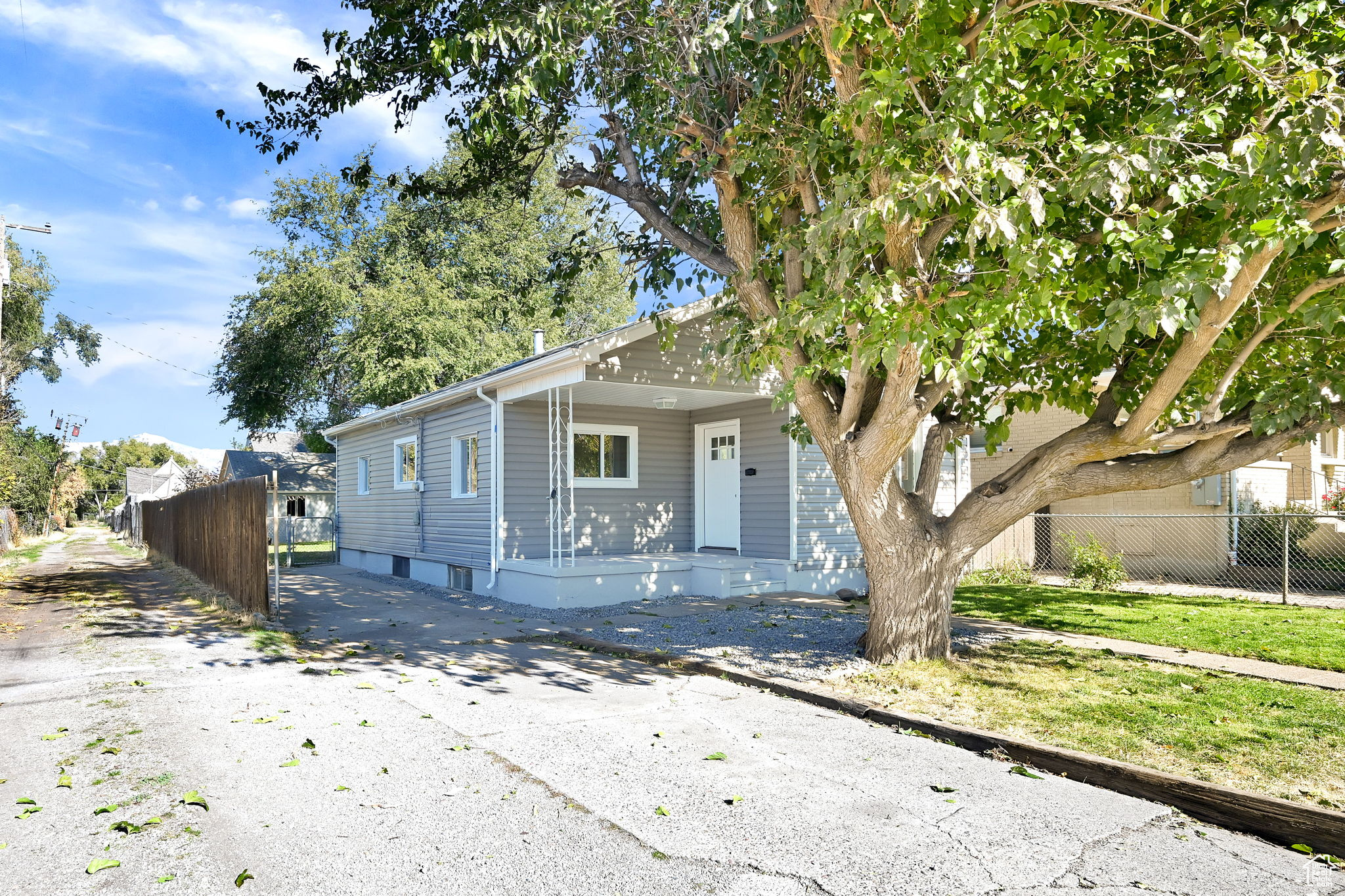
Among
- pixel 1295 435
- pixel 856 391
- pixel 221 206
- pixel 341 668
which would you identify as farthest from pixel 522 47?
pixel 221 206

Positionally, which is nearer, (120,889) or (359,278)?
(120,889)

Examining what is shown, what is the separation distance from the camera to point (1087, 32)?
20.1 feet

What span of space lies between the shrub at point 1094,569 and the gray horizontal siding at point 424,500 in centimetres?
971

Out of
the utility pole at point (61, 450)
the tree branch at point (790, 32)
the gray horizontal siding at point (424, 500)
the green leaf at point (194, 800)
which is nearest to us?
the green leaf at point (194, 800)

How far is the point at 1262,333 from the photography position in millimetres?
6105

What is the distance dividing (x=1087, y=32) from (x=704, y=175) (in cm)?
322

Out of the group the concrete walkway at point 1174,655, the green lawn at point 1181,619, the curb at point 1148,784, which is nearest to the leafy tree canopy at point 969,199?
the curb at point 1148,784

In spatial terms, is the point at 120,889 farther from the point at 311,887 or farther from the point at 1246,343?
the point at 1246,343

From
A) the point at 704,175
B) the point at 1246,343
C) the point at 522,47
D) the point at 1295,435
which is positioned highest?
the point at 522,47

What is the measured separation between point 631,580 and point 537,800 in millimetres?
7775

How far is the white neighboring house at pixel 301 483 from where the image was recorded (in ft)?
107

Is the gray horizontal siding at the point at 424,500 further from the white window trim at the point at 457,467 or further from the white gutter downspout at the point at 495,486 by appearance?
the white gutter downspout at the point at 495,486

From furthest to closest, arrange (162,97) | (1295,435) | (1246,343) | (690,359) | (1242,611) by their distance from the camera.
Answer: (162,97) < (690,359) < (1242,611) < (1295,435) < (1246,343)

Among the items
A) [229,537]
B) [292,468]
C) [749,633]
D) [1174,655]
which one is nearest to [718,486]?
[749,633]
